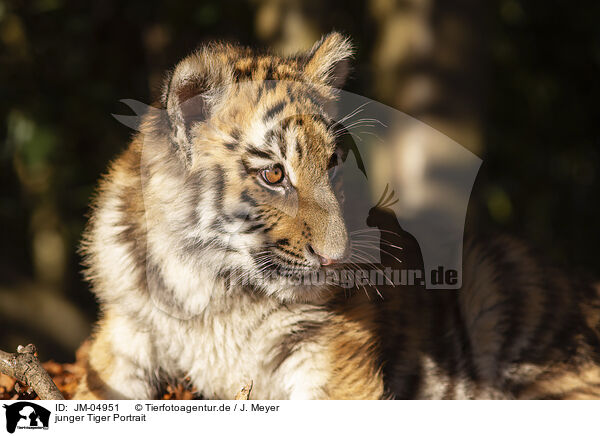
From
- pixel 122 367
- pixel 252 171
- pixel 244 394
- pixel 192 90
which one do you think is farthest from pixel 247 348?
pixel 192 90

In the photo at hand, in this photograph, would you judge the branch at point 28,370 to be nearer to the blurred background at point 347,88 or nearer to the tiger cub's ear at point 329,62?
the blurred background at point 347,88

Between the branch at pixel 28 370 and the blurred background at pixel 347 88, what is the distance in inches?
24.0

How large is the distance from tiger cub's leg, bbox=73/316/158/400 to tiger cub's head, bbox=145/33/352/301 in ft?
1.03

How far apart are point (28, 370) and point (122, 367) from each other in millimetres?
295

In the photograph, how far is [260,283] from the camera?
1.57 m

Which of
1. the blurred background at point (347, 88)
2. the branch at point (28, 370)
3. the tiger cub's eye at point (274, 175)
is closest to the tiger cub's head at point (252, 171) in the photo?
the tiger cub's eye at point (274, 175)

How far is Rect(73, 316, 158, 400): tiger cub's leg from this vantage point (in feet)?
5.57

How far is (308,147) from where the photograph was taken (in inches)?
58.6

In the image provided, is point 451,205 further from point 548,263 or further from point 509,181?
point 509,181

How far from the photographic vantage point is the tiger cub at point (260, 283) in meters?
1.49

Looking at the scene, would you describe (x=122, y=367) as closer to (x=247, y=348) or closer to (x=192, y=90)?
(x=247, y=348)

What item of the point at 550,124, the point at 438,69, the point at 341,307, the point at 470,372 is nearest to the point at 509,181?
the point at 550,124
